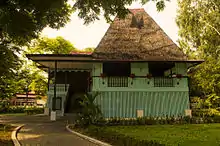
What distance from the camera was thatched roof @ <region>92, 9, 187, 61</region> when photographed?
17.9 metres

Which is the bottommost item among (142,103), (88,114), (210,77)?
(88,114)

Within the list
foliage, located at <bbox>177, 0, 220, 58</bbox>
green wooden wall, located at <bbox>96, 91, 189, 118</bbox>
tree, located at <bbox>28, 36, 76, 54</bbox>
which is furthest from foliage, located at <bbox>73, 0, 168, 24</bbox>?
tree, located at <bbox>28, 36, 76, 54</bbox>

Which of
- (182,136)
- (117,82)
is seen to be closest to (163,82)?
(117,82)

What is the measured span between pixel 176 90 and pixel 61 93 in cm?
1080

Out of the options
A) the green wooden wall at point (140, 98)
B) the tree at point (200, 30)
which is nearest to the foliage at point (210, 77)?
the tree at point (200, 30)

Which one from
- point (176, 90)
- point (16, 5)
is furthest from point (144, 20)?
point (16, 5)

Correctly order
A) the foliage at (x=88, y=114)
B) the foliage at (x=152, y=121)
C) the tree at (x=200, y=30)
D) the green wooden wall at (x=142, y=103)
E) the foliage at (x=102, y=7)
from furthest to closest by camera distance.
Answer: the tree at (x=200, y=30) < the green wooden wall at (x=142, y=103) < the foliage at (x=152, y=121) < the foliage at (x=88, y=114) < the foliage at (x=102, y=7)

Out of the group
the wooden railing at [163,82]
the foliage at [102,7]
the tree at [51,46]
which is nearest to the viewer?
the foliage at [102,7]

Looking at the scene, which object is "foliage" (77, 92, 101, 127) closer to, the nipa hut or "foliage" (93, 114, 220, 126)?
"foliage" (93, 114, 220, 126)

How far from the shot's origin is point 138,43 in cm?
1961

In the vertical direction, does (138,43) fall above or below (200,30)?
below

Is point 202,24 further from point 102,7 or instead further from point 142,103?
point 102,7

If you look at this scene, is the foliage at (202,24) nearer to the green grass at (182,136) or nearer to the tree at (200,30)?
the tree at (200,30)

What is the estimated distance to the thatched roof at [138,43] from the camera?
58.8ft
